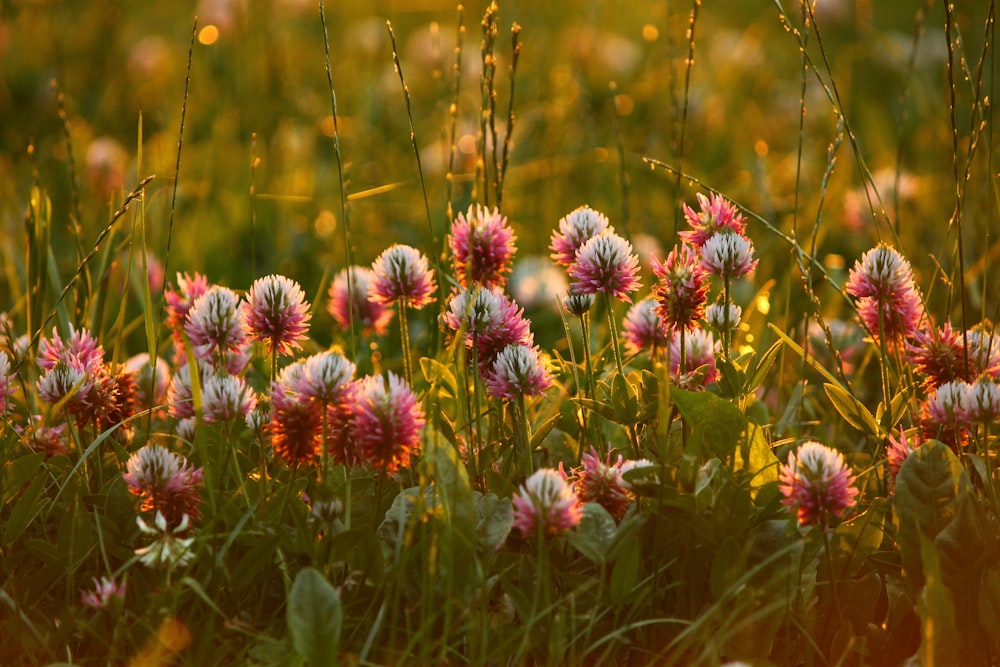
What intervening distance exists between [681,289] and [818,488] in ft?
1.01

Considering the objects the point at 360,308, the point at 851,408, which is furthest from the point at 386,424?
the point at 360,308

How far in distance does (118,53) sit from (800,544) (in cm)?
345

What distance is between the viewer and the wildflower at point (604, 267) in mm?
1374

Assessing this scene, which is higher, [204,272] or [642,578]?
[204,272]

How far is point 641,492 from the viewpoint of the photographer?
1.32 metres

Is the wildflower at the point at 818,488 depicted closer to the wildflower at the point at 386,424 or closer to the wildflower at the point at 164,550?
the wildflower at the point at 386,424

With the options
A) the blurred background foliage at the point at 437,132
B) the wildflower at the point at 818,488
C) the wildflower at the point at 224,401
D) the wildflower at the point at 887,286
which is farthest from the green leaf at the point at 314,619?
the blurred background foliage at the point at 437,132

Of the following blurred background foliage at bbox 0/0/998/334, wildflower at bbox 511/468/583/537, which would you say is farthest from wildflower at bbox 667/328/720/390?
blurred background foliage at bbox 0/0/998/334

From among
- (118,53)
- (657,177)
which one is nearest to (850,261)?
(657,177)

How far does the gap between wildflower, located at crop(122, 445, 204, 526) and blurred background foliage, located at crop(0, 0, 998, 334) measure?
1.01 meters

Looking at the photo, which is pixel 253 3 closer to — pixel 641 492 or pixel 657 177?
pixel 657 177

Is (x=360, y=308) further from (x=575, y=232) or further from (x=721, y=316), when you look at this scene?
(x=721, y=316)

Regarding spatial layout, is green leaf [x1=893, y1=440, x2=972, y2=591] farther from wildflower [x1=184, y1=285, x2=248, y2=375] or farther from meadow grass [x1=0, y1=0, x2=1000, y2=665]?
wildflower [x1=184, y1=285, x2=248, y2=375]

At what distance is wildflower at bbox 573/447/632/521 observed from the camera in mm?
1352
